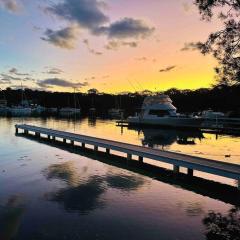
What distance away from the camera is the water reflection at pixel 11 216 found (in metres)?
10.6

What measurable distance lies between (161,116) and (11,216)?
160 feet

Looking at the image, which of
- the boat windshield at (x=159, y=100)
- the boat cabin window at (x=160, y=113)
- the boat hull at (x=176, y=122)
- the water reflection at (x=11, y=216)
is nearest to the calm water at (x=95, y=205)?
the water reflection at (x=11, y=216)

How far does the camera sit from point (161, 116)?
197 feet

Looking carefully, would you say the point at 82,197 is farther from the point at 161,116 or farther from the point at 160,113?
the point at 160,113

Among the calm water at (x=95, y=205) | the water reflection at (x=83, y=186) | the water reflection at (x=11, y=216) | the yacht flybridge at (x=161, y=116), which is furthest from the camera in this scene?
the yacht flybridge at (x=161, y=116)

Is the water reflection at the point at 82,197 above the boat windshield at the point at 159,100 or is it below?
below

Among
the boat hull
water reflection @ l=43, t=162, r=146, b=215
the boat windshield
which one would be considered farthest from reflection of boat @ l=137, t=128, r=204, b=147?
water reflection @ l=43, t=162, r=146, b=215

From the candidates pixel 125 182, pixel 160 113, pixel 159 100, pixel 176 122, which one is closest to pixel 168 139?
pixel 176 122

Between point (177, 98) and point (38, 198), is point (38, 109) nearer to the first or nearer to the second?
point (177, 98)

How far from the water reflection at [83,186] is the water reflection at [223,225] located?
3619mm

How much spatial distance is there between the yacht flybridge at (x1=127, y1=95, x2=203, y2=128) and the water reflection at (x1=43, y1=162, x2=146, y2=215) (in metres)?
35.3

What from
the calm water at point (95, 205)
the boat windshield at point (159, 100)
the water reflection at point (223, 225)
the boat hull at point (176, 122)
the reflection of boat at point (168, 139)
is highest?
the boat windshield at point (159, 100)

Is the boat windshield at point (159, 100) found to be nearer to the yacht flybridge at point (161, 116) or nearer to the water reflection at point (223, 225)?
the yacht flybridge at point (161, 116)

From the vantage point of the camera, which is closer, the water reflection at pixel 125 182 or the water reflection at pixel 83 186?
the water reflection at pixel 83 186
